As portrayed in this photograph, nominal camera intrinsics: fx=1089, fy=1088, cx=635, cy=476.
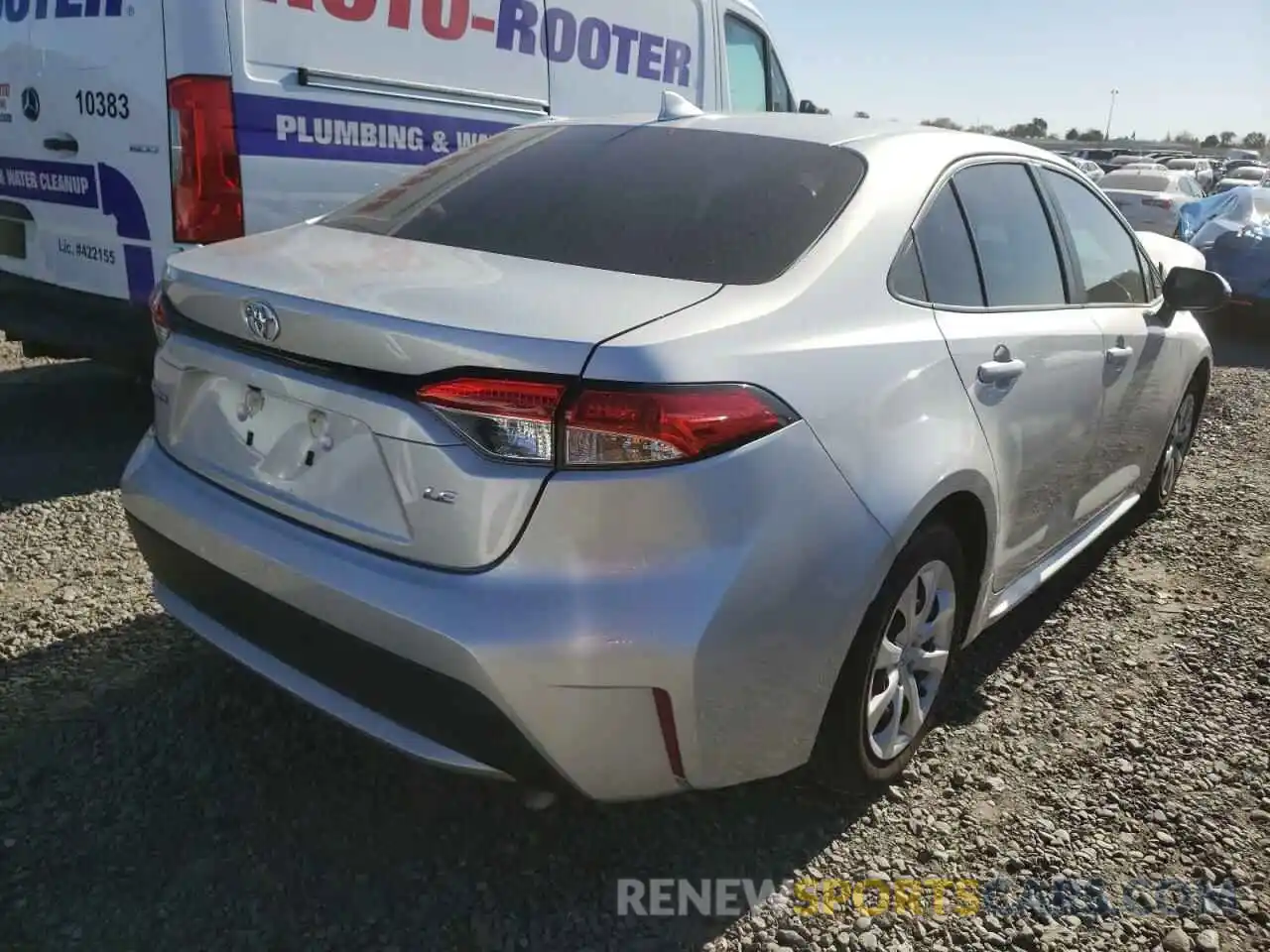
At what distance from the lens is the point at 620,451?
1.82 meters

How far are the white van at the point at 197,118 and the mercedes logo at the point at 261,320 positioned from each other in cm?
215

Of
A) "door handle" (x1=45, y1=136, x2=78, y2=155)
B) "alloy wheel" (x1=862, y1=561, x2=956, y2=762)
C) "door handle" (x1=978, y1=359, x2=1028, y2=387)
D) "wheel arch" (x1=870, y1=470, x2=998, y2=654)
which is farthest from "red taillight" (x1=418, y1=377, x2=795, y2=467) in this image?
"door handle" (x1=45, y1=136, x2=78, y2=155)

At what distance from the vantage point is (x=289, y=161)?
4.18 metres

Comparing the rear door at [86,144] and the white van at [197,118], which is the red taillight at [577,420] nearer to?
the white van at [197,118]

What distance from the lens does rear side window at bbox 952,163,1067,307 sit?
281 centimetres

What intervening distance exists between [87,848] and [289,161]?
2.78 meters

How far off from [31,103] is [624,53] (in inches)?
112

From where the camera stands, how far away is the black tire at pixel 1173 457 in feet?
14.7

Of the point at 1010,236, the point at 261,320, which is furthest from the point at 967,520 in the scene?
the point at 261,320

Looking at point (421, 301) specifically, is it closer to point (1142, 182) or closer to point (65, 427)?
point (65, 427)

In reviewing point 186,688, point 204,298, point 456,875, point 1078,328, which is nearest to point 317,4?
point 204,298

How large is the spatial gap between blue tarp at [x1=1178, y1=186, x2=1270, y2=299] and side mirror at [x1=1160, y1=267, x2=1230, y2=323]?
6.18 meters

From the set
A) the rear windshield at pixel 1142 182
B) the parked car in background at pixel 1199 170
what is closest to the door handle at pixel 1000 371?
the rear windshield at pixel 1142 182

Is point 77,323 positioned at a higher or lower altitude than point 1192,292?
lower
